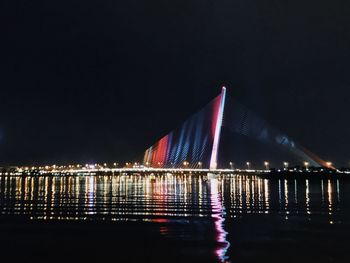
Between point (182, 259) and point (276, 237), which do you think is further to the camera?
point (276, 237)

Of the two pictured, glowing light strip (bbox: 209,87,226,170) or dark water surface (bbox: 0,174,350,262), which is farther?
glowing light strip (bbox: 209,87,226,170)

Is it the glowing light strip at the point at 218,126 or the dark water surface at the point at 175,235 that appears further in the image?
the glowing light strip at the point at 218,126

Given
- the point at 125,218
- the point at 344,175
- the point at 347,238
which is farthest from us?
the point at 344,175

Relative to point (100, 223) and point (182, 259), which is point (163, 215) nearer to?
point (100, 223)

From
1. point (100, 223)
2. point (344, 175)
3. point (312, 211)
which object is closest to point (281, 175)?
point (344, 175)

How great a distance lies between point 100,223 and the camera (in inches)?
639

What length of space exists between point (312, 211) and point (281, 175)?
77.4 m

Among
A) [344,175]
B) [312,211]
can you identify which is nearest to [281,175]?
[344,175]

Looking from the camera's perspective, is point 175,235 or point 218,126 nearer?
point 175,235

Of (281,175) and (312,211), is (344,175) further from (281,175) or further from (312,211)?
(312,211)

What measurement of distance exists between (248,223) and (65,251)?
7517 mm

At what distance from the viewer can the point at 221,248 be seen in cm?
1123

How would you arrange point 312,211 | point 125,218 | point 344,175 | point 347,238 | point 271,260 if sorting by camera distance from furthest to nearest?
point 344,175 < point 312,211 < point 125,218 < point 347,238 < point 271,260

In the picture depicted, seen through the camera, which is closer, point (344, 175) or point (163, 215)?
point (163, 215)
